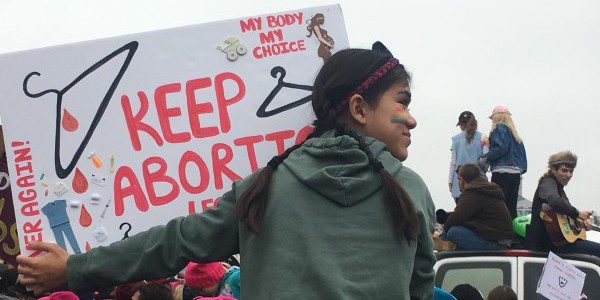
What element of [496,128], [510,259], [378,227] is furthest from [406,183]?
[496,128]

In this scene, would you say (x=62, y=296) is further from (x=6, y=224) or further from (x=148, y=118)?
(x=148, y=118)

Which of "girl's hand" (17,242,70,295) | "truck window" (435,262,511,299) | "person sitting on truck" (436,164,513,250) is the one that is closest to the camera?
"girl's hand" (17,242,70,295)

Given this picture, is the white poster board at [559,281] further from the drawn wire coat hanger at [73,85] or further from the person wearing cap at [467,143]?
the drawn wire coat hanger at [73,85]

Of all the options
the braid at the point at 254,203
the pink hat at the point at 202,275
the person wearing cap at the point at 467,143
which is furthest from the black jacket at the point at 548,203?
the braid at the point at 254,203

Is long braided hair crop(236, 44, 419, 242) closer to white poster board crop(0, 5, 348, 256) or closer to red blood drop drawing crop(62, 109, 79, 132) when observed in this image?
white poster board crop(0, 5, 348, 256)

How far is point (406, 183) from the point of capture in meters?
2.55

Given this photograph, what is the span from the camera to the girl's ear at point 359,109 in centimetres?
269

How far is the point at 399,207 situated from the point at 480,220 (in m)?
6.63

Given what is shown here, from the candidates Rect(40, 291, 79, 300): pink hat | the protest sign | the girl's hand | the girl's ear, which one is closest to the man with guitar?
Rect(40, 291, 79, 300): pink hat

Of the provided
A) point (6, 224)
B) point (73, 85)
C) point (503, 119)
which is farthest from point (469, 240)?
point (73, 85)

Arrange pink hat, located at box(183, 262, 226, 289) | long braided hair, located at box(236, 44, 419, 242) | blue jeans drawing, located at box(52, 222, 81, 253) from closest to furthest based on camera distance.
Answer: long braided hair, located at box(236, 44, 419, 242) → blue jeans drawing, located at box(52, 222, 81, 253) → pink hat, located at box(183, 262, 226, 289)

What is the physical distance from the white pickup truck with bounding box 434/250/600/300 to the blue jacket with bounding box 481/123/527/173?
2.05 meters

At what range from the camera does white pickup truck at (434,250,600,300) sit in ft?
26.0

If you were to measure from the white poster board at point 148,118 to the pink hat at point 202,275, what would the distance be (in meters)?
2.32
